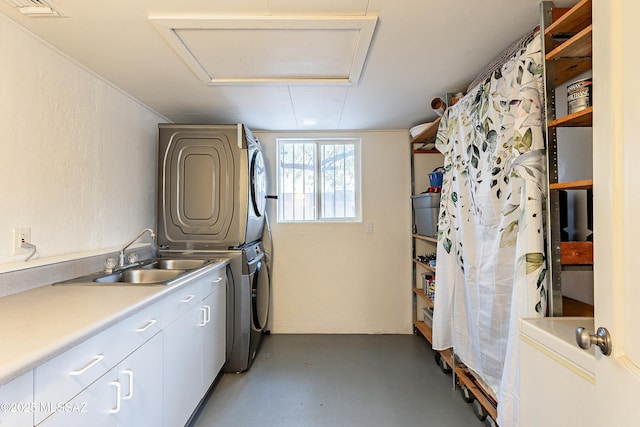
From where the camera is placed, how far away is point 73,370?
0.83 metres

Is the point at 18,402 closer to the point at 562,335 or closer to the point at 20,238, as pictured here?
the point at 20,238

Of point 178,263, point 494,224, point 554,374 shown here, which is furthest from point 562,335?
point 178,263

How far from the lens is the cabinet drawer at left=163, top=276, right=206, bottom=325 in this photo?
54.0 inches

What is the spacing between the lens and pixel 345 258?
301cm

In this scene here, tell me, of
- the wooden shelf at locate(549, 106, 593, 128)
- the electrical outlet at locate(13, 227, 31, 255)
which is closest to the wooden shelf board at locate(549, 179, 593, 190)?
the wooden shelf at locate(549, 106, 593, 128)

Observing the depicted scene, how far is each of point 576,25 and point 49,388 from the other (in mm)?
2045

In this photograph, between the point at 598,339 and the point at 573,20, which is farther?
Answer: the point at 573,20

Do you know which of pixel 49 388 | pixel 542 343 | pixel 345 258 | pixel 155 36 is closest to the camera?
pixel 49 388

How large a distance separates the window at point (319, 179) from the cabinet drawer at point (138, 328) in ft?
6.21

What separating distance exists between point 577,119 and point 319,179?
2240 mm

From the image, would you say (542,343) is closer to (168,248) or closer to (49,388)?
(49,388)

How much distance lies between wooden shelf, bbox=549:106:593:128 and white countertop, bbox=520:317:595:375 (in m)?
0.73

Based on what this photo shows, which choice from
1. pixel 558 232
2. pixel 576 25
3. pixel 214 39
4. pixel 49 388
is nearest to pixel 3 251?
pixel 49 388

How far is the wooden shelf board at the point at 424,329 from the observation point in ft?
8.28
